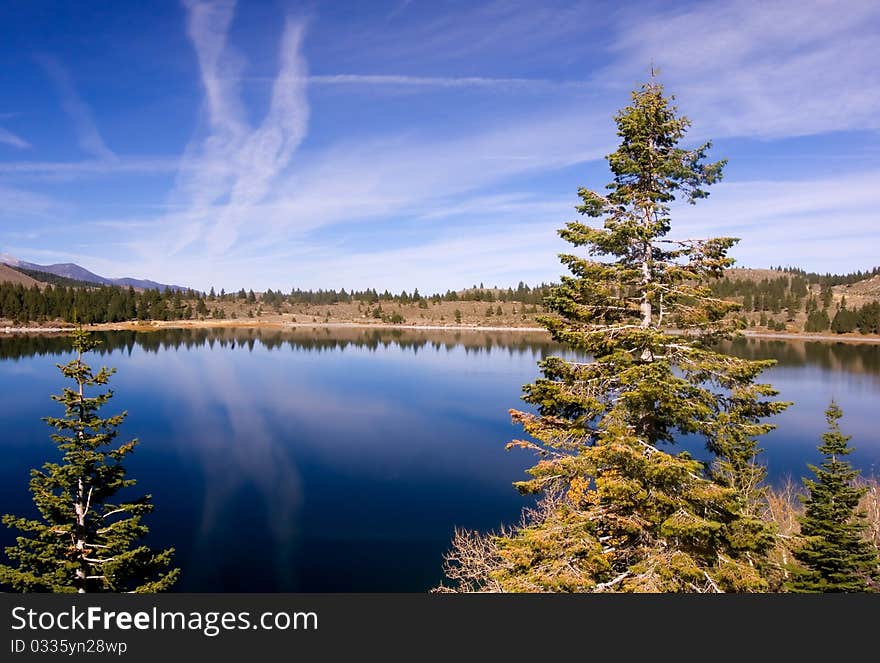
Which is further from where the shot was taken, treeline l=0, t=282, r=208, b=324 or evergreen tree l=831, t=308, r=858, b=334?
evergreen tree l=831, t=308, r=858, b=334

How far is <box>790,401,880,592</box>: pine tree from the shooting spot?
12.6 m

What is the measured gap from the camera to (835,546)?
42.2 ft

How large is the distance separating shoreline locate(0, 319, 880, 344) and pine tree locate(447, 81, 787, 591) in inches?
4404

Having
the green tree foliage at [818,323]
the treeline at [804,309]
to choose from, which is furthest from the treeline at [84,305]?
the green tree foliage at [818,323]

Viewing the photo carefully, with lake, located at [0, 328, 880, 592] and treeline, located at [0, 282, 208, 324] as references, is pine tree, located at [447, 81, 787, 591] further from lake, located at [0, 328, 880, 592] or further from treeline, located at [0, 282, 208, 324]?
treeline, located at [0, 282, 208, 324]

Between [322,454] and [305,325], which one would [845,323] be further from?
[305,325]

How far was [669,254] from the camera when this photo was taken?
10.3m

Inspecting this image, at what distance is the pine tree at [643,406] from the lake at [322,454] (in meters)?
11.9

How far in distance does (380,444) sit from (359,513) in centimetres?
1246

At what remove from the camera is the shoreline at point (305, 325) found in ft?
418

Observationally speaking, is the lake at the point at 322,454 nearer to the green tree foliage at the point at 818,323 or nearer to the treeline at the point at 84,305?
the treeline at the point at 84,305

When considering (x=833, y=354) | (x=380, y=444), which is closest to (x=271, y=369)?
(x=380, y=444)

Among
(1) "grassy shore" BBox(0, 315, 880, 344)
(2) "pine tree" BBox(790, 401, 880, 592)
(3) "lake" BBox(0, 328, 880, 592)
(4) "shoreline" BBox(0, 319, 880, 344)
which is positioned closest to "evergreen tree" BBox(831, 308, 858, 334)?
(1) "grassy shore" BBox(0, 315, 880, 344)

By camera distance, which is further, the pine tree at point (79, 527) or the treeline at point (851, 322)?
the treeline at point (851, 322)
